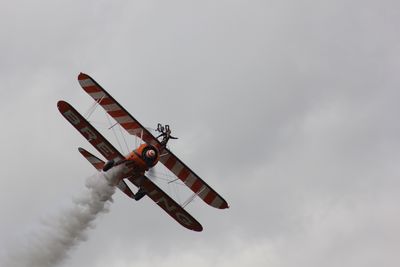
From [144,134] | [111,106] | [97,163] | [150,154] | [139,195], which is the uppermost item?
[111,106]

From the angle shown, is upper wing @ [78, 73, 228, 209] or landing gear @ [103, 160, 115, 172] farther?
upper wing @ [78, 73, 228, 209]

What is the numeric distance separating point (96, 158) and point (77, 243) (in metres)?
4.57

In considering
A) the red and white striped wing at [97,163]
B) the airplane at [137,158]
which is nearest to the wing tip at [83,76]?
the airplane at [137,158]

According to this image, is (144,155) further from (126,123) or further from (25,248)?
(25,248)

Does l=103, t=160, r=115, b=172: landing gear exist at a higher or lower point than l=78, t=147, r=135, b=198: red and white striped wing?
lower

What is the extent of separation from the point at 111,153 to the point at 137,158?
1.48 m

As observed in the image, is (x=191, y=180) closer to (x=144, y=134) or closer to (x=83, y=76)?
(x=144, y=134)

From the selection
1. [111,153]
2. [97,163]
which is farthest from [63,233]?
[111,153]

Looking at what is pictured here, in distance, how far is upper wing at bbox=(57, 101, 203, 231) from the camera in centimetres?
4719

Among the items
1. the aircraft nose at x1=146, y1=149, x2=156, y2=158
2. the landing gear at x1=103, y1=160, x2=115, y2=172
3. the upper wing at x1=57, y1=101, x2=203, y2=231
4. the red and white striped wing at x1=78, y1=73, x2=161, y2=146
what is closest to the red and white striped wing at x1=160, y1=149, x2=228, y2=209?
the upper wing at x1=57, y1=101, x2=203, y2=231

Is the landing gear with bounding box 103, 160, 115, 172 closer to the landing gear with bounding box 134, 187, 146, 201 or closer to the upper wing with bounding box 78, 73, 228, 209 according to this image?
the upper wing with bounding box 78, 73, 228, 209

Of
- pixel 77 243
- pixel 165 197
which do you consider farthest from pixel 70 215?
pixel 165 197

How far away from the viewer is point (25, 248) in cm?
5178

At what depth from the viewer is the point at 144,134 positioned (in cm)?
4903
